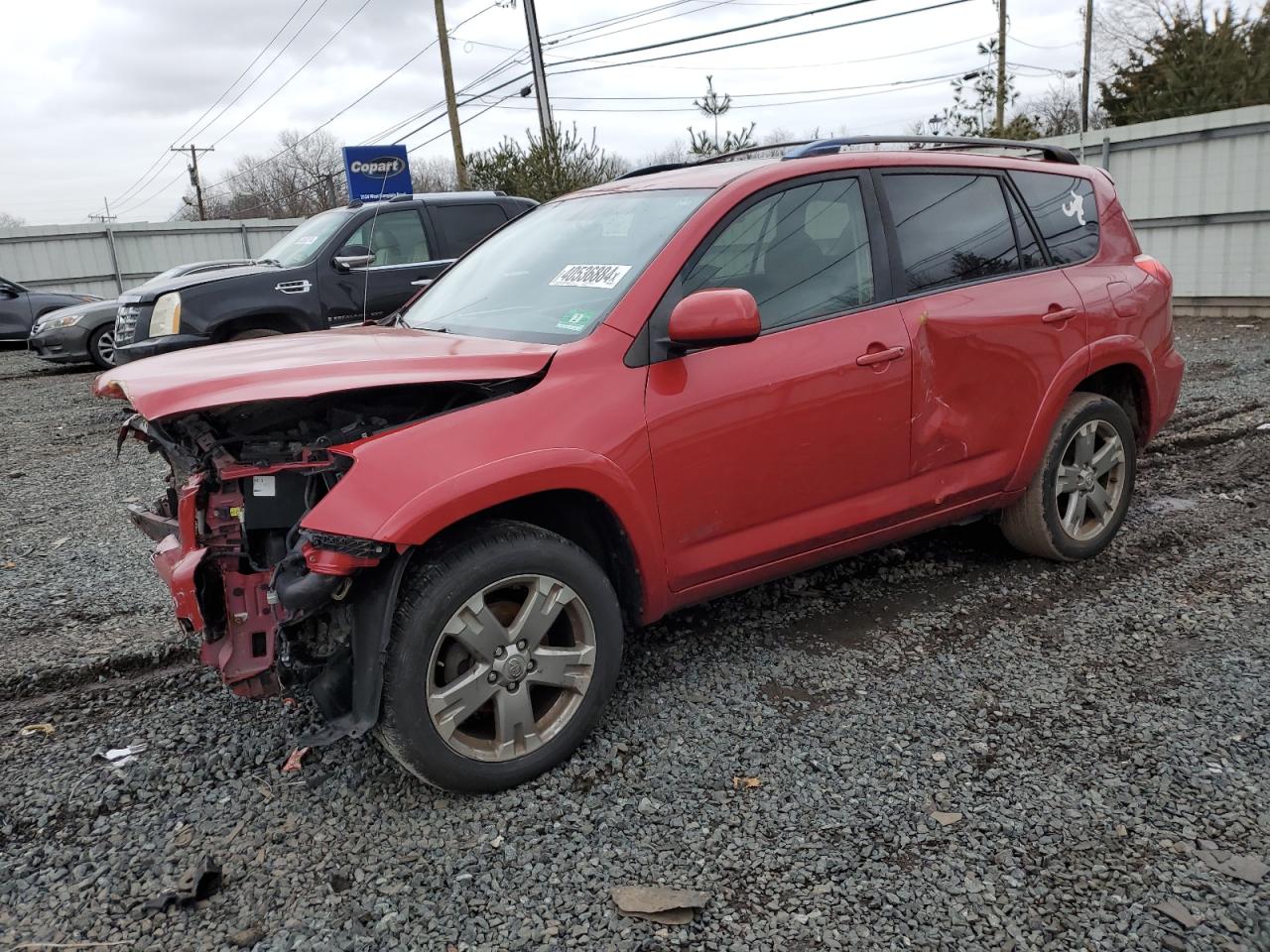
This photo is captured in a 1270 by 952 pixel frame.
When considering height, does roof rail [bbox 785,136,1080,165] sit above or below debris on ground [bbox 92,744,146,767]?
above

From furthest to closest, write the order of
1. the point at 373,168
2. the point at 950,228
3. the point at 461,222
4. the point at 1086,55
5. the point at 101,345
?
1. the point at 1086,55
2. the point at 373,168
3. the point at 101,345
4. the point at 461,222
5. the point at 950,228

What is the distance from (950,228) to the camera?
3.83 meters

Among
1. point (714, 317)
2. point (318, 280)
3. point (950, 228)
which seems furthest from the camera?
point (318, 280)

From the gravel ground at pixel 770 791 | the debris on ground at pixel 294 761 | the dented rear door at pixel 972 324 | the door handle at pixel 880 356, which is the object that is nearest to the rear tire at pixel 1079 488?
the gravel ground at pixel 770 791

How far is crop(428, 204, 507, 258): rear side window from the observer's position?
9398 millimetres

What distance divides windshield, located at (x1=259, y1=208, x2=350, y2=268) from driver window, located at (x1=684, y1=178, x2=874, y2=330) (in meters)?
6.71

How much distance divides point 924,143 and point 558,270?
72.5 inches

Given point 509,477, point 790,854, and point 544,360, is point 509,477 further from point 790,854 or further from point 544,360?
point 790,854

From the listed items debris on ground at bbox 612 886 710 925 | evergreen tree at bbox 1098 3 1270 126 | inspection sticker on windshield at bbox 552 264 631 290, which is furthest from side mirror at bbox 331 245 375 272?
evergreen tree at bbox 1098 3 1270 126

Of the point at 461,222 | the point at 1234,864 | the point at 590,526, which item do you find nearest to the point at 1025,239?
the point at 590,526

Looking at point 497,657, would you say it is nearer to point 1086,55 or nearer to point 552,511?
point 552,511

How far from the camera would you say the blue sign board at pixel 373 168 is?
1575 cm

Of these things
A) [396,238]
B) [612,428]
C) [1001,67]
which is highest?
[1001,67]

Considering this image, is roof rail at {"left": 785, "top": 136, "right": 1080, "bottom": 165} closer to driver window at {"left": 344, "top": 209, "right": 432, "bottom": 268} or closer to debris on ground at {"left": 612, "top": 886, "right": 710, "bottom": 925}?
debris on ground at {"left": 612, "top": 886, "right": 710, "bottom": 925}
